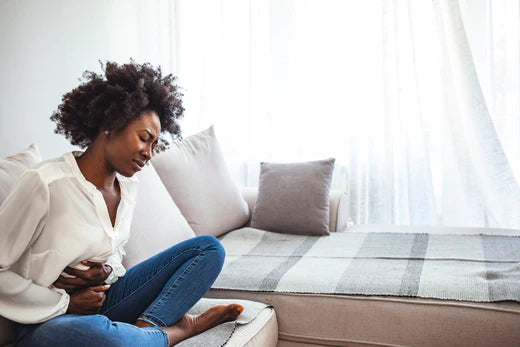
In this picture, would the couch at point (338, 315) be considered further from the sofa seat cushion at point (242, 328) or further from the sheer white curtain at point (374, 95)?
the sheer white curtain at point (374, 95)

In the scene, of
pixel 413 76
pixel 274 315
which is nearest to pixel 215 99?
pixel 413 76

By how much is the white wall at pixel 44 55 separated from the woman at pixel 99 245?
2.47 feet

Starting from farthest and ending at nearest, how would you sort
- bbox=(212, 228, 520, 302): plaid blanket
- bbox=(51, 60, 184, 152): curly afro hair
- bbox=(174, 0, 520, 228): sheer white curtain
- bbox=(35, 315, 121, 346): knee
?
bbox=(174, 0, 520, 228): sheer white curtain → bbox=(212, 228, 520, 302): plaid blanket → bbox=(51, 60, 184, 152): curly afro hair → bbox=(35, 315, 121, 346): knee

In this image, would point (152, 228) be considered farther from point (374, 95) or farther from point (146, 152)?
point (374, 95)

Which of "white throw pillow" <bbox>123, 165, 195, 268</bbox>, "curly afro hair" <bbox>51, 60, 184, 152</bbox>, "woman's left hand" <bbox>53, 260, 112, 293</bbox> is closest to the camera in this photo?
"woman's left hand" <bbox>53, 260, 112, 293</bbox>

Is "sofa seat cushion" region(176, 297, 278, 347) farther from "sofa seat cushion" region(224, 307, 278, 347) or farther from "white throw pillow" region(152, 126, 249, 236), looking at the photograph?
"white throw pillow" region(152, 126, 249, 236)

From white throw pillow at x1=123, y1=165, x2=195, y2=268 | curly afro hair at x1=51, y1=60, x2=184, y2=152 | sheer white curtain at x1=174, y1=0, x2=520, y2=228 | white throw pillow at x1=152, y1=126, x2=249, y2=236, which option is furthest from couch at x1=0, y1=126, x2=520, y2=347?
sheer white curtain at x1=174, y1=0, x2=520, y2=228

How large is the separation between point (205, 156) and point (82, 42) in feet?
2.61

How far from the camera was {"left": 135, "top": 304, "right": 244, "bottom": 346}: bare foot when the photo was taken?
148 centimetres

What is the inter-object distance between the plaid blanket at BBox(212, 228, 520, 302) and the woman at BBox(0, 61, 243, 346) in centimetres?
34

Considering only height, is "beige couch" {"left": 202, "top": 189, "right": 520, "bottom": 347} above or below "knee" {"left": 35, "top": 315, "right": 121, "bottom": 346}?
below

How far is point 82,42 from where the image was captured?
2555mm

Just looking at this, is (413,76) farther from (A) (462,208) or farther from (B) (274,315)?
(B) (274,315)

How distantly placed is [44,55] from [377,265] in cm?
163
